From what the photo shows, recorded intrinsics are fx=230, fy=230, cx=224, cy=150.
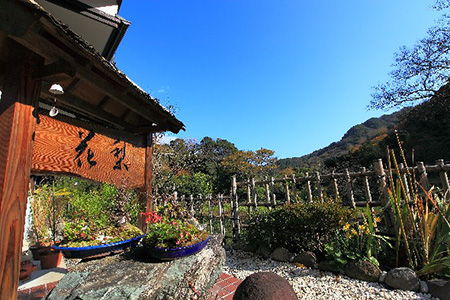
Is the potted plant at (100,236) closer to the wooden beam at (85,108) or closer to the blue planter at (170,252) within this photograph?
the blue planter at (170,252)

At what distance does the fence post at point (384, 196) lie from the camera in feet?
14.3

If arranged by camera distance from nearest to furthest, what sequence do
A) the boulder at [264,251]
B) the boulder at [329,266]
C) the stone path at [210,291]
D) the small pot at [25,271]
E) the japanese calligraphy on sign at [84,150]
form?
the japanese calligraphy on sign at [84,150], the stone path at [210,291], the small pot at [25,271], the boulder at [329,266], the boulder at [264,251]

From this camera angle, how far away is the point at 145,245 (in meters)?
2.13

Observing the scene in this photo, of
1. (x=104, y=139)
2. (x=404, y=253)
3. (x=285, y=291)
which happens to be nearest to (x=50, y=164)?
(x=104, y=139)

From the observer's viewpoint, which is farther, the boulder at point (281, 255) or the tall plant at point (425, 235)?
the boulder at point (281, 255)

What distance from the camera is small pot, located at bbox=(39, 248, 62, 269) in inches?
163

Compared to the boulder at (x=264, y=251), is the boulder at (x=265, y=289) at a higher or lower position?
higher

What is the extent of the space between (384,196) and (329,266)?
5.88 ft

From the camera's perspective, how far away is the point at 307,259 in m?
4.36

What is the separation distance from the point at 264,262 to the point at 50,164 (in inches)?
167

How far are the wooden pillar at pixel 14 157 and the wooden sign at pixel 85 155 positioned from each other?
28cm

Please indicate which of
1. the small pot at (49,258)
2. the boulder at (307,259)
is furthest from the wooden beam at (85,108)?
the boulder at (307,259)

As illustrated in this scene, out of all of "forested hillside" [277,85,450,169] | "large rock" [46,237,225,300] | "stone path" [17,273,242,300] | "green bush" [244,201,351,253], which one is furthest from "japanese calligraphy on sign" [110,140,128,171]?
"forested hillside" [277,85,450,169]

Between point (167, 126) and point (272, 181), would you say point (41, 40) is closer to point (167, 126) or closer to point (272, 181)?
point (167, 126)
